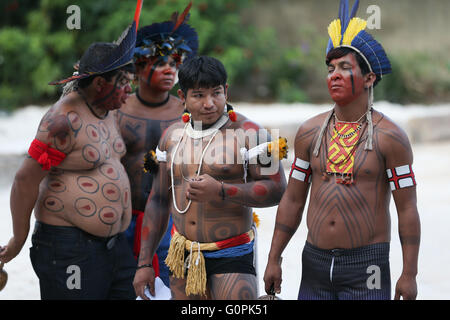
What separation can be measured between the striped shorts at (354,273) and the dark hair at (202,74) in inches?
37.5

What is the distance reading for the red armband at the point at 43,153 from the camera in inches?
127

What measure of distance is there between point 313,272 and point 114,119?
1.60 m

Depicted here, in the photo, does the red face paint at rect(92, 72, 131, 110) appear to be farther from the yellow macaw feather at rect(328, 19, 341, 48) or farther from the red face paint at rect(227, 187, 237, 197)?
the yellow macaw feather at rect(328, 19, 341, 48)

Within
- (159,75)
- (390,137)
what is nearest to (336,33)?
(390,137)

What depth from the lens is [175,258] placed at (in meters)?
3.09

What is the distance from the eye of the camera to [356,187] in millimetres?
2855

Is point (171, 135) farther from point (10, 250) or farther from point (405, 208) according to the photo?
point (405, 208)

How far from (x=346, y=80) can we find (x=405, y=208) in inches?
25.3

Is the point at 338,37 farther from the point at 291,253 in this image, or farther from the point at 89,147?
the point at 291,253

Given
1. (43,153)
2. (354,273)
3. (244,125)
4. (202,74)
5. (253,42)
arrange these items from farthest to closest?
(253,42) < (43,153) < (244,125) < (202,74) < (354,273)

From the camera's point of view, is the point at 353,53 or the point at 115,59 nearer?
the point at 353,53

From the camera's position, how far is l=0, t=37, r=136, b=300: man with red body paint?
3.30m

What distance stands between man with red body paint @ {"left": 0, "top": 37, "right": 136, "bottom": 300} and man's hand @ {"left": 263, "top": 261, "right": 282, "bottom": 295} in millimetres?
1000

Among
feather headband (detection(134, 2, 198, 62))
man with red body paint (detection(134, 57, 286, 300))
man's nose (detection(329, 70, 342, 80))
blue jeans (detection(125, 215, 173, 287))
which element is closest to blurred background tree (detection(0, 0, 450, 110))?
feather headband (detection(134, 2, 198, 62))
